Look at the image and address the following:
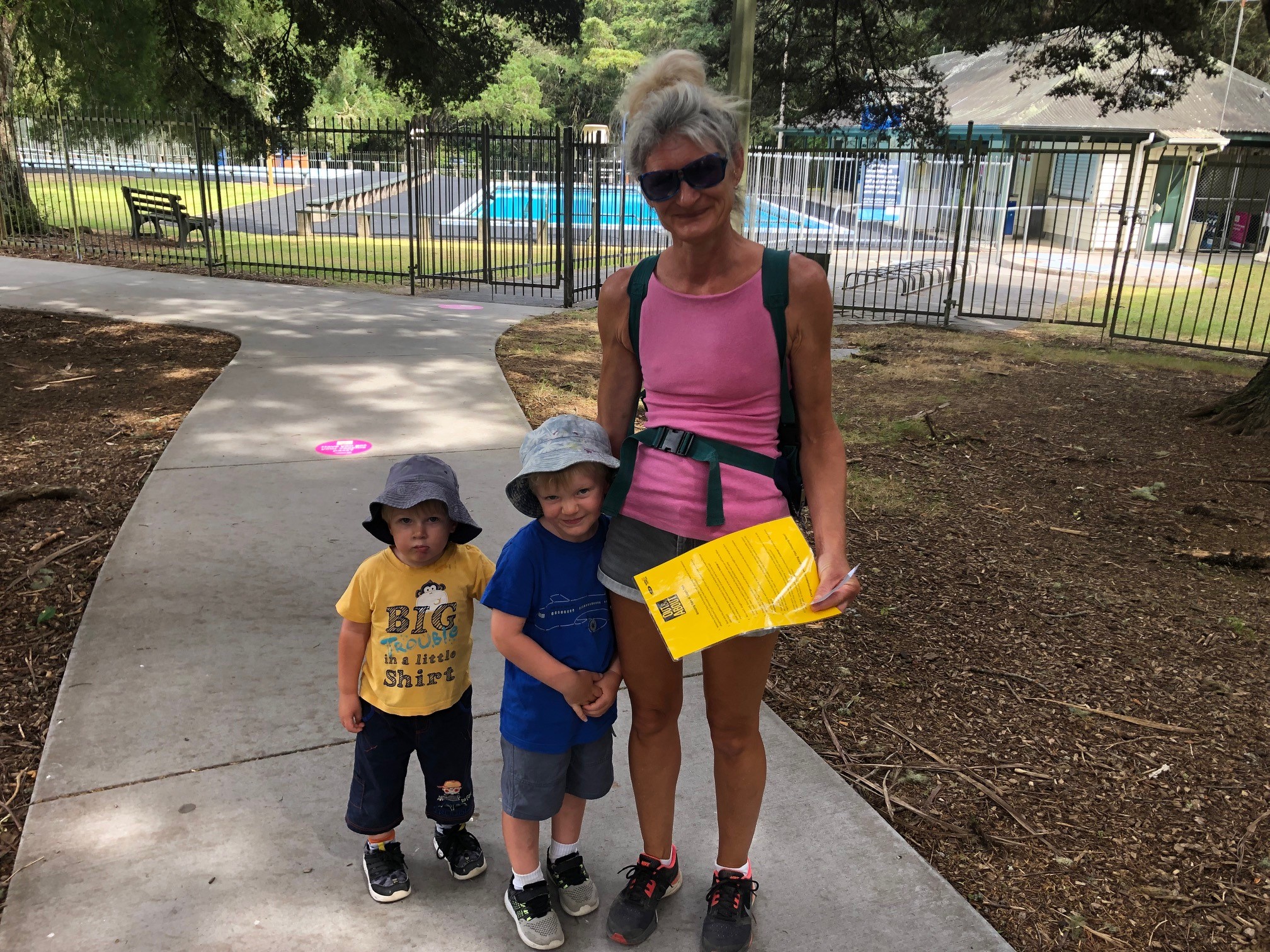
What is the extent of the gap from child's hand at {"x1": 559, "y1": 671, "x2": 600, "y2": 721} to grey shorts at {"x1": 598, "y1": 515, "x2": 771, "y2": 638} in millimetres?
195

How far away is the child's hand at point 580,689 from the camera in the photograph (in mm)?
2068

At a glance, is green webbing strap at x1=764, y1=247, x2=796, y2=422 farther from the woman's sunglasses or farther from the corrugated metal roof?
the corrugated metal roof

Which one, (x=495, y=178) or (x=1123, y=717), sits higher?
(x=495, y=178)

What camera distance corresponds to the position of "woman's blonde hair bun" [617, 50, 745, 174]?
191 centimetres


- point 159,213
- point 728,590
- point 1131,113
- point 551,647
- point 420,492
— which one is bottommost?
point 159,213

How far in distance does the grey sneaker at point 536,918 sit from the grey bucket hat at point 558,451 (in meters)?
0.87

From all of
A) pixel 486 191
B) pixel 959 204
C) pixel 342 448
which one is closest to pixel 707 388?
pixel 342 448

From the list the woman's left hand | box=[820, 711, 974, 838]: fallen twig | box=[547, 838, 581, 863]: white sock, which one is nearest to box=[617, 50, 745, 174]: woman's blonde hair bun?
the woman's left hand

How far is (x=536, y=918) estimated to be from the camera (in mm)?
2221

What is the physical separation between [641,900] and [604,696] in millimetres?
542

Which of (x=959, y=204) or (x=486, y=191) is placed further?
(x=486, y=191)

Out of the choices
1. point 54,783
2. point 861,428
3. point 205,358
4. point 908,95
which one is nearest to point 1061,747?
point 54,783

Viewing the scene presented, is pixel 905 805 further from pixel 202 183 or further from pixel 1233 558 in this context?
pixel 202 183

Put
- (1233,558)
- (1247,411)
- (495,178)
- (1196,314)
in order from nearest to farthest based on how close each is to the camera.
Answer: (1233,558)
(1247,411)
(1196,314)
(495,178)
